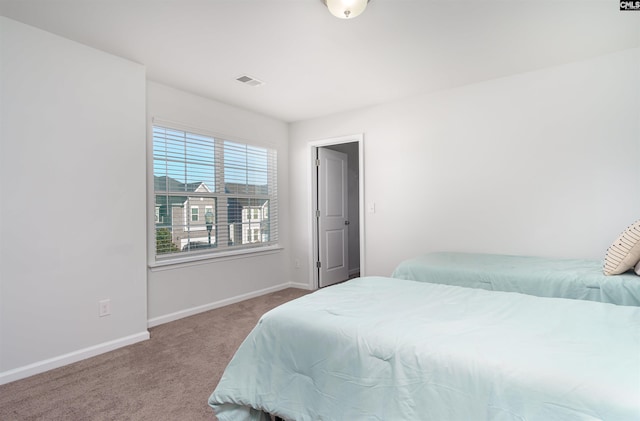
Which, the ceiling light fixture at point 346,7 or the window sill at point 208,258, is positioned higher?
the ceiling light fixture at point 346,7

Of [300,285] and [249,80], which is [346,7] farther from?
[300,285]

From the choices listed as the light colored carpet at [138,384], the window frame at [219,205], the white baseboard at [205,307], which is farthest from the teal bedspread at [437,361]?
the window frame at [219,205]

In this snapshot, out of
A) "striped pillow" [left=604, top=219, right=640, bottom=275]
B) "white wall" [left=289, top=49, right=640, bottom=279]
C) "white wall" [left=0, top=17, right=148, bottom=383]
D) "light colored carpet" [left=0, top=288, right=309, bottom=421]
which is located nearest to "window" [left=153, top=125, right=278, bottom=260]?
"white wall" [left=0, top=17, right=148, bottom=383]

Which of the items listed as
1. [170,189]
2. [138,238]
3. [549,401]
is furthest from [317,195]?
[549,401]

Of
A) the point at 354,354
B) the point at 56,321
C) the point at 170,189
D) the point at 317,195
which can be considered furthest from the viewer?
the point at 317,195

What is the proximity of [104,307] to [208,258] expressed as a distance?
115 cm

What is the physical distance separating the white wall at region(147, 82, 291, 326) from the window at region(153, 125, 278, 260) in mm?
137

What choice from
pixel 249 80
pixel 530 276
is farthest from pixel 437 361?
pixel 249 80

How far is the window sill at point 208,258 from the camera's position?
326 centimetres

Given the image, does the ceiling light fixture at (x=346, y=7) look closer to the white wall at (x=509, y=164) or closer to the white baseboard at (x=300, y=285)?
the white wall at (x=509, y=164)

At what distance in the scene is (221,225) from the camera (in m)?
3.90

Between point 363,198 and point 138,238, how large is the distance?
2.48 m

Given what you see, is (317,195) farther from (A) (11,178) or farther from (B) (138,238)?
(A) (11,178)

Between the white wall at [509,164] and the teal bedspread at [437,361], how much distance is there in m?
1.66
